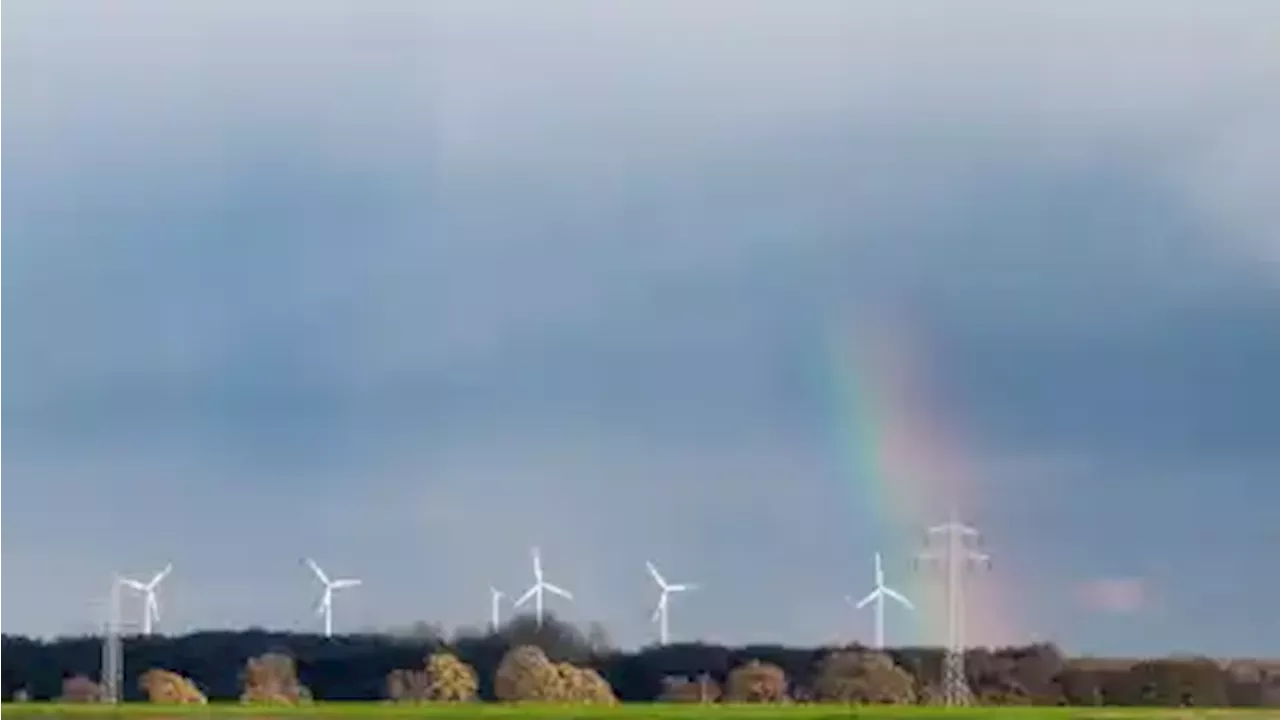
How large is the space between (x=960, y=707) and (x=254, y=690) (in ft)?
146

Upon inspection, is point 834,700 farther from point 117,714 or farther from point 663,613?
point 117,714

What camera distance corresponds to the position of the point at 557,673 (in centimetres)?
16375

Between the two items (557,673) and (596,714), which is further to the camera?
(557,673)

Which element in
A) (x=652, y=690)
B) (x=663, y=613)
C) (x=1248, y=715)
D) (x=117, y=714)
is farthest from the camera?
(x=652, y=690)

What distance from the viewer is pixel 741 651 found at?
596 feet

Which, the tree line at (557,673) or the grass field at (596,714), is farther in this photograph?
the tree line at (557,673)

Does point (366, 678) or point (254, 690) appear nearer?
point (254, 690)

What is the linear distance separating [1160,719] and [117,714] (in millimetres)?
45927

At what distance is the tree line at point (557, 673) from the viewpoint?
16162 cm

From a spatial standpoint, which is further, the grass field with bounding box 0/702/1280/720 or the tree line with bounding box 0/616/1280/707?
the tree line with bounding box 0/616/1280/707

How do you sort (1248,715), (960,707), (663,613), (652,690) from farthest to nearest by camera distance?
(652,690)
(663,613)
(960,707)
(1248,715)

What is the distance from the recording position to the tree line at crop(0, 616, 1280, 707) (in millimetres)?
161625

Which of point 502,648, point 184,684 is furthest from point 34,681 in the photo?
point 502,648

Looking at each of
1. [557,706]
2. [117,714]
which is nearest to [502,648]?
[557,706]
